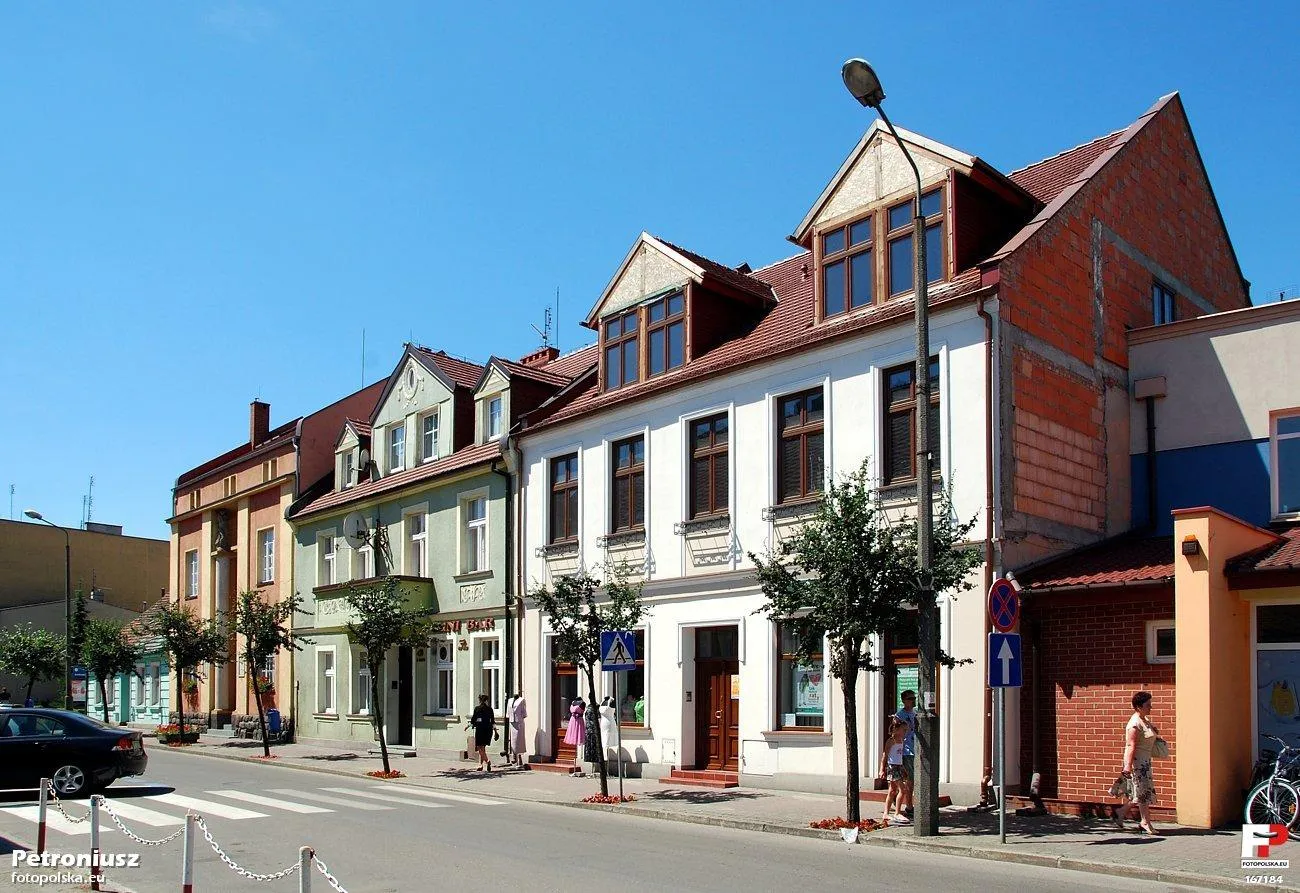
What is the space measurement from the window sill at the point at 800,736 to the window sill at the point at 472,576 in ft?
30.5

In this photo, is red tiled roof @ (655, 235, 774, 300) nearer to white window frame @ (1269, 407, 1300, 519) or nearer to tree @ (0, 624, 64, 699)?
white window frame @ (1269, 407, 1300, 519)

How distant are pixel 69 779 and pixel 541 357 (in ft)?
61.8

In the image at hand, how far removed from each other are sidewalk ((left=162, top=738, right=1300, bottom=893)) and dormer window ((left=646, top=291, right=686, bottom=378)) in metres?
7.77

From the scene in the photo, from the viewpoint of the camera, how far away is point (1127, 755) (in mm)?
15148

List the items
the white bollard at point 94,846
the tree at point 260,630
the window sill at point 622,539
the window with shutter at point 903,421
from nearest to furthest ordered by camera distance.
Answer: the white bollard at point 94,846 → the window with shutter at point 903,421 → the window sill at point 622,539 → the tree at point 260,630

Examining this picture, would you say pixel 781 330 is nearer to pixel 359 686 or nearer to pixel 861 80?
pixel 861 80

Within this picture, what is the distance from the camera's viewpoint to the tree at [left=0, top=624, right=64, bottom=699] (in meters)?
48.7

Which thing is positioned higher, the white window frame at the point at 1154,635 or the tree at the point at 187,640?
the white window frame at the point at 1154,635

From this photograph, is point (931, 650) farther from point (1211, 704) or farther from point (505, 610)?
point (505, 610)

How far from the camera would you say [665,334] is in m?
24.5

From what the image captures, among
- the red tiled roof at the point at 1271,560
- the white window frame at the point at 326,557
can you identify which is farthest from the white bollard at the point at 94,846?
the white window frame at the point at 326,557

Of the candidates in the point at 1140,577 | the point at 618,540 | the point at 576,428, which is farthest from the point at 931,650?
the point at 576,428

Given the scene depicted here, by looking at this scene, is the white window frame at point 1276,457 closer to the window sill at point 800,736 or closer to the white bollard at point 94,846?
the window sill at point 800,736

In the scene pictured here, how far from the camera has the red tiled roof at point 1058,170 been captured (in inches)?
813
